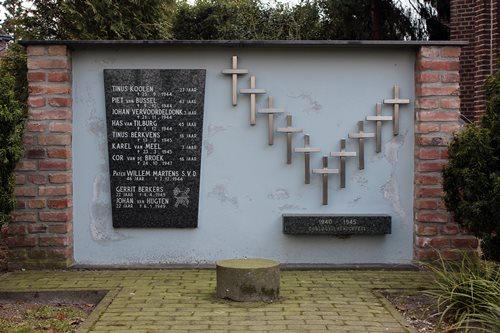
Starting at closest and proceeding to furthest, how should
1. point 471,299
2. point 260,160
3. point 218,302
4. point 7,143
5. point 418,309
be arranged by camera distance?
point 471,299
point 418,309
point 218,302
point 7,143
point 260,160

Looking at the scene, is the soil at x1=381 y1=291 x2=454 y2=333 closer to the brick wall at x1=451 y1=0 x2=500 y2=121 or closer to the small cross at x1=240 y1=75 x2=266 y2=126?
the small cross at x1=240 y1=75 x2=266 y2=126

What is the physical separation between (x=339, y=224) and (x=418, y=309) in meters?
1.80

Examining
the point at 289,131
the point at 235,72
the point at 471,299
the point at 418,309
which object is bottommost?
the point at 418,309

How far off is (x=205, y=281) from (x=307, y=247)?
4.41 ft

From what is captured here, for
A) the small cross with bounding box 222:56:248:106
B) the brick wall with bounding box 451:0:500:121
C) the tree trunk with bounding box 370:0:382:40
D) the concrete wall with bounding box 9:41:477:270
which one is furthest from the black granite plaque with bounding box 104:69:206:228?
the tree trunk with bounding box 370:0:382:40

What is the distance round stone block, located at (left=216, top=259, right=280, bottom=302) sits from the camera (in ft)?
18.6

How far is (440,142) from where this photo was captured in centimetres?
718

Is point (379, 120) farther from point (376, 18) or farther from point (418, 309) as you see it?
point (376, 18)

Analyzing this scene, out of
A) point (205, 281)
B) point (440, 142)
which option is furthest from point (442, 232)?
point (205, 281)

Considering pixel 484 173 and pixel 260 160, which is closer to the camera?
pixel 484 173

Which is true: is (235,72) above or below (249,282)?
above

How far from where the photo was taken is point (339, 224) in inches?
286

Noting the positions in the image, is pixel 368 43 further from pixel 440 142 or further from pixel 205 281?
pixel 205 281

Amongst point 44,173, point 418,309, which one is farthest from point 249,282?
point 44,173
